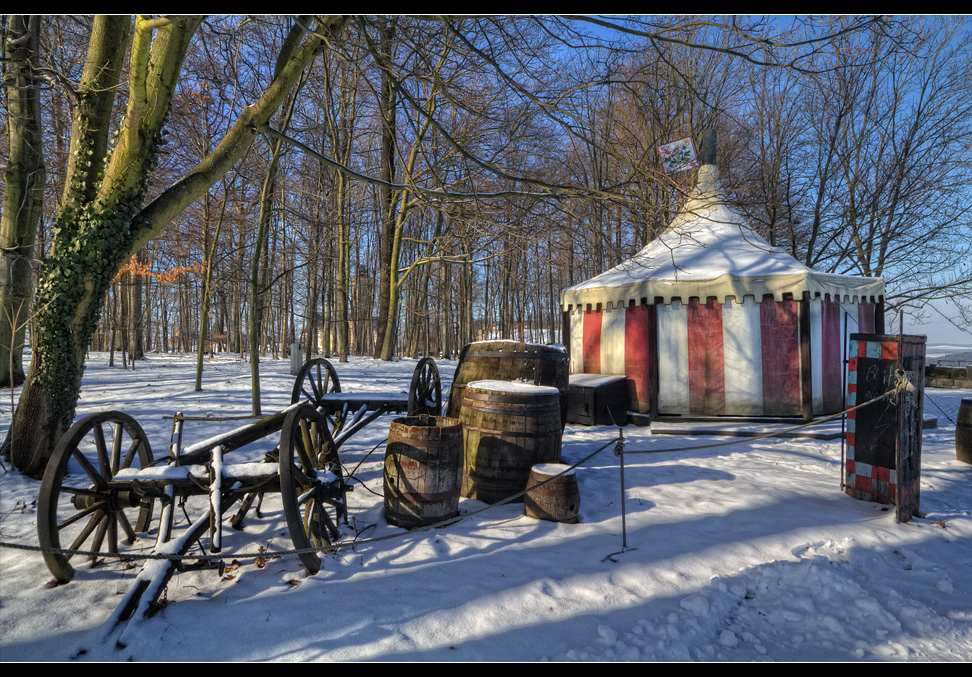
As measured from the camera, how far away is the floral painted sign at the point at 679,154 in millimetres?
10922

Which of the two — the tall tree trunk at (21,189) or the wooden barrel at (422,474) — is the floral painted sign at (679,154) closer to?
the wooden barrel at (422,474)

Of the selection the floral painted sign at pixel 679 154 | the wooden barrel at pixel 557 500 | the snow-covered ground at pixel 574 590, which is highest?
the floral painted sign at pixel 679 154

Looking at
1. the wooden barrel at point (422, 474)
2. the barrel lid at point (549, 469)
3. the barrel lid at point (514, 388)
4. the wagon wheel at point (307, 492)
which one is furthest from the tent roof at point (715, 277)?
the wagon wheel at point (307, 492)

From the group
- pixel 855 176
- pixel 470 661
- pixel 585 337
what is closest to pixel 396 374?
pixel 585 337

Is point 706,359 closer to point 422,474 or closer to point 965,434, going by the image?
point 965,434

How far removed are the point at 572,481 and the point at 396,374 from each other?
978 centimetres

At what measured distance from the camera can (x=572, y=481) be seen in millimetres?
4371

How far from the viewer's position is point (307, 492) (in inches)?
139

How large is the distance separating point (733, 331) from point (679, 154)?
4.32 meters

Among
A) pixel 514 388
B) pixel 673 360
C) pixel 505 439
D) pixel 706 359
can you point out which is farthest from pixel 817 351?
pixel 505 439

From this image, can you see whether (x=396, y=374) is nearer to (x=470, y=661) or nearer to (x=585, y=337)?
(x=585, y=337)

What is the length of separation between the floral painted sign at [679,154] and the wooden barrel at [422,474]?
8801 mm

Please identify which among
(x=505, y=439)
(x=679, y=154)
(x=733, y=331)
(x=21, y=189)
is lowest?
(x=505, y=439)

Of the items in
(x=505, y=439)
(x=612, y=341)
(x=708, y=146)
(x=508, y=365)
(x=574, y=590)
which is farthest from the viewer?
(x=708, y=146)
